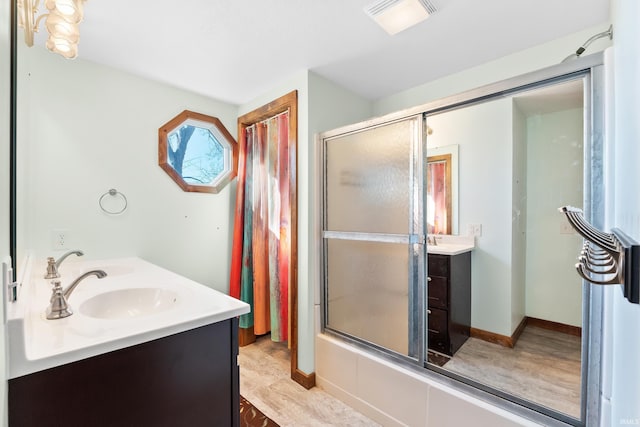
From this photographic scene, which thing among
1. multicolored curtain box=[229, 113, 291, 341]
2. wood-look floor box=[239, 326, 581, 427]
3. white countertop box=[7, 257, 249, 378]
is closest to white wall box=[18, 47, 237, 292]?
multicolored curtain box=[229, 113, 291, 341]

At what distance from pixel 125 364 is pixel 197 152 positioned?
7.02 feet

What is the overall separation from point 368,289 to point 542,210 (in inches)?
61.2

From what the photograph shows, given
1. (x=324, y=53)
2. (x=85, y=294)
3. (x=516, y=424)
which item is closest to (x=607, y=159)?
(x=516, y=424)

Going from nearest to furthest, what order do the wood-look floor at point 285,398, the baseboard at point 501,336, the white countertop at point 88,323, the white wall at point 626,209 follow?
the white wall at point 626,209 → the white countertop at point 88,323 → the wood-look floor at point 285,398 → the baseboard at point 501,336

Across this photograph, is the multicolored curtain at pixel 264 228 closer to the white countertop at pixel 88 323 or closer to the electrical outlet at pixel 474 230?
the white countertop at pixel 88 323

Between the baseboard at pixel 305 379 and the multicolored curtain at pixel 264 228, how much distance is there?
1.21ft

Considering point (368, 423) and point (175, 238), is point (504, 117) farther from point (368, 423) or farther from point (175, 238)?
point (175, 238)

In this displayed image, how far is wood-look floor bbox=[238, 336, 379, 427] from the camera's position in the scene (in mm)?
1800

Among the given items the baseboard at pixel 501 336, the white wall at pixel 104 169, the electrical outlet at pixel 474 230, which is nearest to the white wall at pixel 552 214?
the baseboard at pixel 501 336

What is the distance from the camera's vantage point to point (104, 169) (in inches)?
83.0

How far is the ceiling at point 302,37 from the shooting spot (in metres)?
1.52

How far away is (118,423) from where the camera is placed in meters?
0.90

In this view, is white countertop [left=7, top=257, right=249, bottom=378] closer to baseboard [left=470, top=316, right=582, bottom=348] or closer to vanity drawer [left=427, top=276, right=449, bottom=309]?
vanity drawer [left=427, top=276, right=449, bottom=309]

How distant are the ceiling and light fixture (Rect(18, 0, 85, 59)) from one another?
0.30 meters
